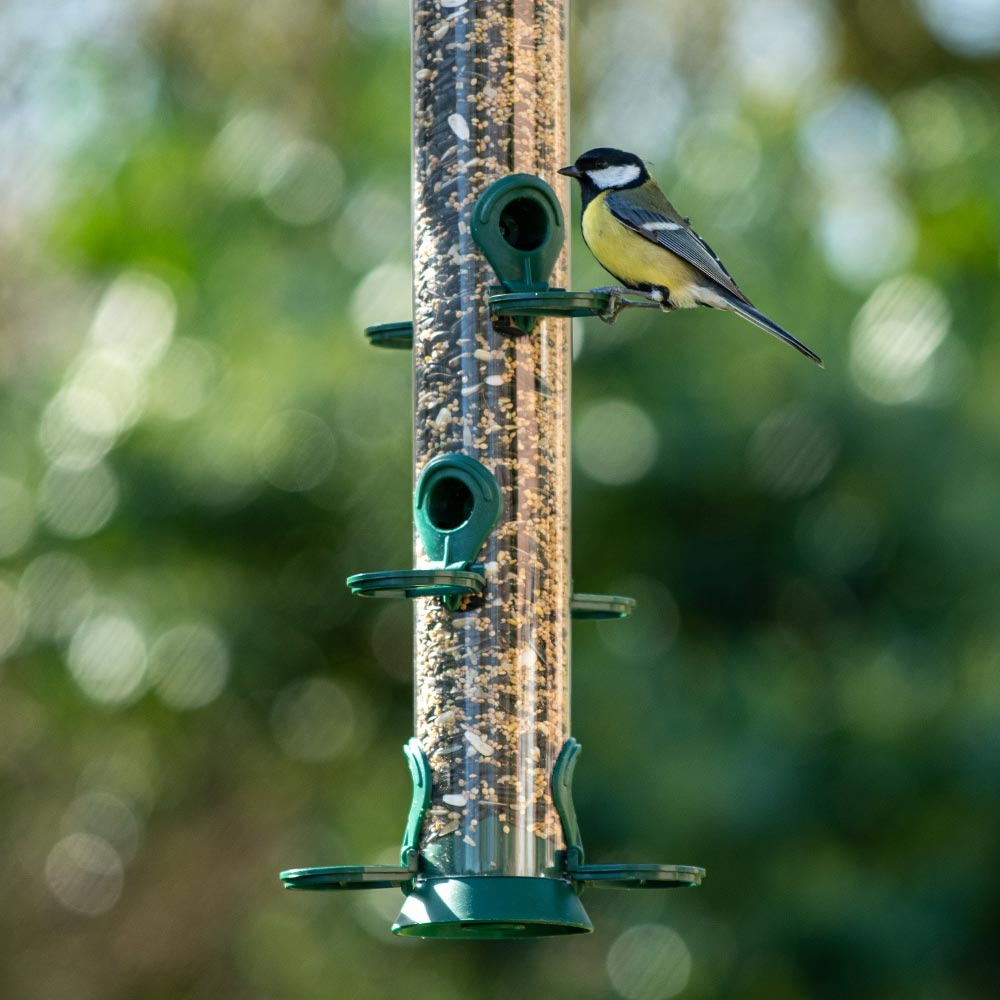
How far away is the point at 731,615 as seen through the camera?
44.9ft

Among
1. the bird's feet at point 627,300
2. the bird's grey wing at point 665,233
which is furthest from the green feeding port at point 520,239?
the bird's grey wing at point 665,233

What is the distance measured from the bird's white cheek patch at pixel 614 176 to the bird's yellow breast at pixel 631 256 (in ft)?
0.19

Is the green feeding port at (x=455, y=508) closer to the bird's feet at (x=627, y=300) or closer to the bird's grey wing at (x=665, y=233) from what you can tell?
the bird's feet at (x=627, y=300)

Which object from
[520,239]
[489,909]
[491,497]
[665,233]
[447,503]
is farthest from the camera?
[665,233]

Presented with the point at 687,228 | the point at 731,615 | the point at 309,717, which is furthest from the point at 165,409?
the point at 687,228

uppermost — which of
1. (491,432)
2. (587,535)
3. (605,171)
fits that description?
(587,535)

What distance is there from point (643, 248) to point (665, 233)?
0.14m

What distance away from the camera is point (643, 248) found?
24.9 feet

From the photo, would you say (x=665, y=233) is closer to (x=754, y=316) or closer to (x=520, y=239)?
(x=754, y=316)

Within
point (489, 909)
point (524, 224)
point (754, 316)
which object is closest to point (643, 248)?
point (754, 316)

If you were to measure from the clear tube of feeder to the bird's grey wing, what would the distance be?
1.63 ft

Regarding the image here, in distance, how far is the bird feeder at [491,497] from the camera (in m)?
6.49

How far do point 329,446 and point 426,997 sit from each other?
3.73 meters

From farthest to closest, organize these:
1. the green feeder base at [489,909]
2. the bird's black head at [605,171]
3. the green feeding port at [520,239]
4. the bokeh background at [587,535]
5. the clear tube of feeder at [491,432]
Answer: the bokeh background at [587,535] < the bird's black head at [605,171] < the green feeding port at [520,239] < the clear tube of feeder at [491,432] < the green feeder base at [489,909]
